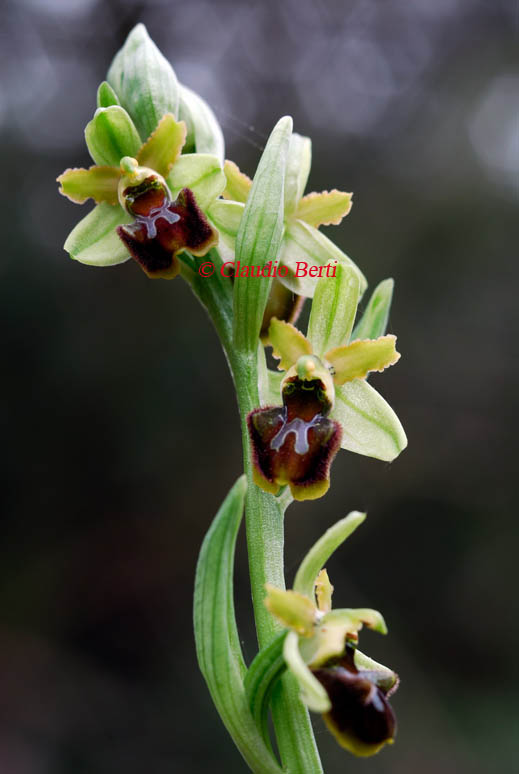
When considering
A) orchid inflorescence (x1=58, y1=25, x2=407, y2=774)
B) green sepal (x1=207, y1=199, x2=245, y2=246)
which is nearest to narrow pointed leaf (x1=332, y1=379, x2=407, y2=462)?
orchid inflorescence (x1=58, y1=25, x2=407, y2=774)

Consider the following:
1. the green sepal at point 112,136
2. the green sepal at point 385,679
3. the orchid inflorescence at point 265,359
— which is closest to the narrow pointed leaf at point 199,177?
the orchid inflorescence at point 265,359

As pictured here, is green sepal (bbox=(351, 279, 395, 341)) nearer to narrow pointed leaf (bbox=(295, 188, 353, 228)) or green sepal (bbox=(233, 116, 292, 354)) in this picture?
narrow pointed leaf (bbox=(295, 188, 353, 228))

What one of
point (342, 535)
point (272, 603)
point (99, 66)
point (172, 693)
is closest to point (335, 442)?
point (342, 535)

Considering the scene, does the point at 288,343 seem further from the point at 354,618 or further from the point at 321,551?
the point at 354,618

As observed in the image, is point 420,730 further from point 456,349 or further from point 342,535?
point 342,535

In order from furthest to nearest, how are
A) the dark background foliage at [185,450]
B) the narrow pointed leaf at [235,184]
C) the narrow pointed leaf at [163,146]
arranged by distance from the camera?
1. the dark background foliage at [185,450]
2. the narrow pointed leaf at [235,184]
3. the narrow pointed leaf at [163,146]

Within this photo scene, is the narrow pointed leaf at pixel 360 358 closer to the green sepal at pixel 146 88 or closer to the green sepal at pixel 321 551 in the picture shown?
the green sepal at pixel 321 551
